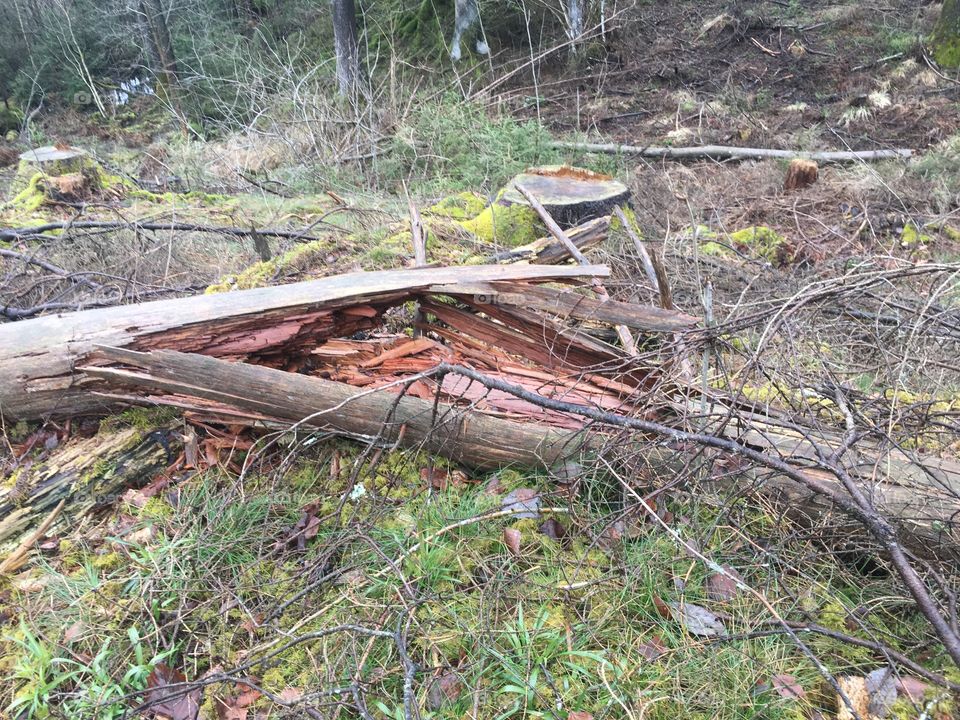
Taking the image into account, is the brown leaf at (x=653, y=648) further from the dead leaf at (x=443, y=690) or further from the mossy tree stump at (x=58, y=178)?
the mossy tree stump at (x=58, y=178)

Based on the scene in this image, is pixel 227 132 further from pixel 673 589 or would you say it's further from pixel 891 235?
pixel 673 589

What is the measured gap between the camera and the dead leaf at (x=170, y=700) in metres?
1.76

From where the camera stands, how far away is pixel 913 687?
5.68 ft

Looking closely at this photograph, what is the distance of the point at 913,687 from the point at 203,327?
2.84 meters

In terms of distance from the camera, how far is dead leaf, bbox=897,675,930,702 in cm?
171

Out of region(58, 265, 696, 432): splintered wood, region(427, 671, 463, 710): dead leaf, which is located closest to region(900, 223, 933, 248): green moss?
region(58, 265, 696, 432): splintered wood

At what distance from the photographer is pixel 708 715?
1.66 m

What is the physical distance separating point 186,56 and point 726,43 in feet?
37.2

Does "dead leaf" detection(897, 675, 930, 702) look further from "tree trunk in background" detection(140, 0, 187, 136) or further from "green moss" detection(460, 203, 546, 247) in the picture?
"tree trunk in background" detection(140, 0, 187, 136)

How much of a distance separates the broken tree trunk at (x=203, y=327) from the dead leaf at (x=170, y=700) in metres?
1.26

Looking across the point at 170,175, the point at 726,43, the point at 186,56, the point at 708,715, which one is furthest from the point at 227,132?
the point at 708,715

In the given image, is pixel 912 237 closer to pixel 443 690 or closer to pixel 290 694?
pixel 443 690

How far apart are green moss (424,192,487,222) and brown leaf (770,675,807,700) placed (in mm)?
4245

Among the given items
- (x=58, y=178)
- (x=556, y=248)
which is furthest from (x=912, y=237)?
(x=58, y=178)
